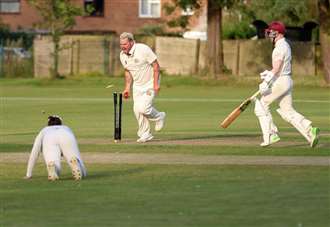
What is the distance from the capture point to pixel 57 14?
2167 inches

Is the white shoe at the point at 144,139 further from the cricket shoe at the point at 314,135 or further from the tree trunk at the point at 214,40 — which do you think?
the tree trunk at the point at 214,40

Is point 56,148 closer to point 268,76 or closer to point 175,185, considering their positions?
point 175,185

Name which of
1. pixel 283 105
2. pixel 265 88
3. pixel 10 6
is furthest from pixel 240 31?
pixel 265 88

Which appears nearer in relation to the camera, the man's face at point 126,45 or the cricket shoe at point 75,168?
the cricket shoe at point 75,168

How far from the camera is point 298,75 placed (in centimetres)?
5534

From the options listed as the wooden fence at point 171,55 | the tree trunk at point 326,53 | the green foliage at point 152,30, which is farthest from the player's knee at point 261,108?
the green foliage at point 152,30

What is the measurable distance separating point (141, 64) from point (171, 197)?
723 cm

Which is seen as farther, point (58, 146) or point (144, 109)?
point (144, 109)

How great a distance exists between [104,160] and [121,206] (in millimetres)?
5473

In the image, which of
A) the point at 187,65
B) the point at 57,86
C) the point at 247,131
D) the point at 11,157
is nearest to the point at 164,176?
the point at 11,157

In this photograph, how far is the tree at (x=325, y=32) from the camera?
5012cm

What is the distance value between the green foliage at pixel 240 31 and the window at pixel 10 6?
15474 mm

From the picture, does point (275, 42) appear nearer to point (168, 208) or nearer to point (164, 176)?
point (164, 176)

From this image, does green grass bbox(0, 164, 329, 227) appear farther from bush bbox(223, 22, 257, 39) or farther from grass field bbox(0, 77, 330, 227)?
bush bbox(223, 22, 257, 39)
